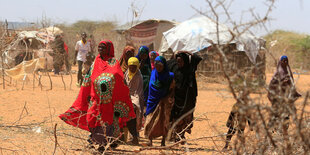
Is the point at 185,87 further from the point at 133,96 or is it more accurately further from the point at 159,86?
the point at 133,96

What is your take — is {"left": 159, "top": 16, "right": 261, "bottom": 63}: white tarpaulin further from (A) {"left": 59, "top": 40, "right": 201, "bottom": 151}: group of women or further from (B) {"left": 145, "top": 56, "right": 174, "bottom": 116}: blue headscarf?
(B) {"left": 145, "top": 56, "right": 174, "bottom": 116}: blue headscarf

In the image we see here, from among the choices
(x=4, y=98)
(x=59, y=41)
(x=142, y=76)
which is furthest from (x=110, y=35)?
(x=142, y=76)

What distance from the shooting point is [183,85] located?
21.4ft

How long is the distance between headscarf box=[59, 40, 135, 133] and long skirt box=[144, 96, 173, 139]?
1.25 ft

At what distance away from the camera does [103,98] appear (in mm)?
5457

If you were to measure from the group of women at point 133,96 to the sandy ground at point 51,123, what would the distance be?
0.27 meters

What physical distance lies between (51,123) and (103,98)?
229cm

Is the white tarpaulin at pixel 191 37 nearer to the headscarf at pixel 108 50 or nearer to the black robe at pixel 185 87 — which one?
the black robe at pixel 185 87

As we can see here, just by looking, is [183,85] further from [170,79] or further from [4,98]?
[4,98]

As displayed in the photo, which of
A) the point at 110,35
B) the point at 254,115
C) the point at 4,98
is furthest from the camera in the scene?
the point at 110,35

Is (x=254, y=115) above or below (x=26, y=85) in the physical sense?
above

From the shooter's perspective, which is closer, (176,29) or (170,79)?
(170,79)

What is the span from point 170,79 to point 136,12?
7704mm

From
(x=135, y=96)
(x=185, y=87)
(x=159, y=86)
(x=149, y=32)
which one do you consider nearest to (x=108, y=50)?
(x=159, y=86)
